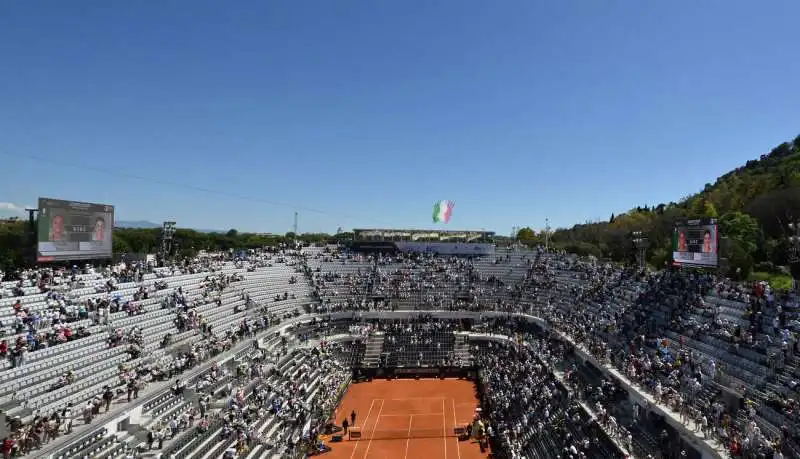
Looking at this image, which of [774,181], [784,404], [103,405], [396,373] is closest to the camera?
[784,404]

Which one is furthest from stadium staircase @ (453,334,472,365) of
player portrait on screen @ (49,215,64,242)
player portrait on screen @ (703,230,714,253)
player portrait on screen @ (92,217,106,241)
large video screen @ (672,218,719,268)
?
player portrait on screen @ (49,215,64,242)

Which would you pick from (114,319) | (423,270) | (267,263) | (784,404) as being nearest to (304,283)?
(267,263)

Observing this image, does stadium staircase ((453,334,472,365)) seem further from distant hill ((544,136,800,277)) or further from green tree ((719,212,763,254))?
green tree ((719,212,763,254))

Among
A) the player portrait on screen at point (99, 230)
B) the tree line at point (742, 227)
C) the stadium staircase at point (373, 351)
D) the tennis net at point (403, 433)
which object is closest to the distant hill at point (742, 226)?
the tree line at point (742, 227)

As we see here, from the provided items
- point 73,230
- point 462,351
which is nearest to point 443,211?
point 462,351

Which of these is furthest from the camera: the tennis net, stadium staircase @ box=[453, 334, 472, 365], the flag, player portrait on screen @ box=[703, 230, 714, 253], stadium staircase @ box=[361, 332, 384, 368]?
the flag

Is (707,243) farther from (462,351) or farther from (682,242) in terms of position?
(462,351)

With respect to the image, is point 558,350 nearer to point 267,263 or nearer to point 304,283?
point 304,283

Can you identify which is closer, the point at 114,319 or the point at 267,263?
the point at 114,319
